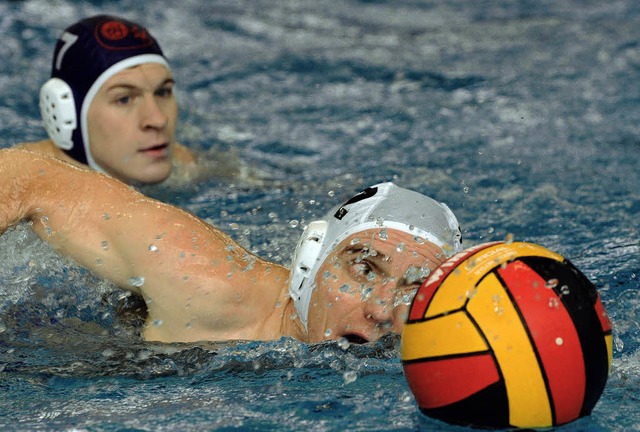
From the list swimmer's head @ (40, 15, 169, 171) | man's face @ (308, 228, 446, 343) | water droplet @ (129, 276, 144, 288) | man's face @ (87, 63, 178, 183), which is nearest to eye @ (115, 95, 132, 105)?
man's face @ (87, 63, 178, 183)

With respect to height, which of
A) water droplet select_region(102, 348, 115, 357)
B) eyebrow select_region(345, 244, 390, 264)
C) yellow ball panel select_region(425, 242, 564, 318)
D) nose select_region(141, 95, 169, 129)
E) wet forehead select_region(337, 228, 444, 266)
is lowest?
water droplet select_region(102, 348, 115, 357)

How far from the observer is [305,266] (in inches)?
107

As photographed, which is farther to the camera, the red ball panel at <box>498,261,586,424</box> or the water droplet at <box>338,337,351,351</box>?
the water droplet at <box>338,337,351,351</box>

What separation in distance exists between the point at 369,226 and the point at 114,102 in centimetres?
234

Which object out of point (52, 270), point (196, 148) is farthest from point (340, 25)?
point (52, 270)

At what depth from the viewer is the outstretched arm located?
2740mm

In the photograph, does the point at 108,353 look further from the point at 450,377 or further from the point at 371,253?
the point at 450,377

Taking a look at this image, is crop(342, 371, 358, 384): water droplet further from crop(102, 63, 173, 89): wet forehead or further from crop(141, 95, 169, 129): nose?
crop(102, 63, 173, 89): wet forehead

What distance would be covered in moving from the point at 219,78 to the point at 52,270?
3.63m

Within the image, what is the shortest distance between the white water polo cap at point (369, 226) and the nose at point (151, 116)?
1.99m

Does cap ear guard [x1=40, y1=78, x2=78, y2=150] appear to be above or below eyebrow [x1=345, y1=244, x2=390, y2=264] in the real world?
below

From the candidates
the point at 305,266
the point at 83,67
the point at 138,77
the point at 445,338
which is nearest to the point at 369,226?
the point at 305,266

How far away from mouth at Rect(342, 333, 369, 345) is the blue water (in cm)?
5

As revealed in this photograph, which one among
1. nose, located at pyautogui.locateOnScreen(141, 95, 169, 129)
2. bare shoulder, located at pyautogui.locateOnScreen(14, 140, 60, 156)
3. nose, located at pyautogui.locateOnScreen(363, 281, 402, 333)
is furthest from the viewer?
bare shoulder, located at pyautogui.locateOnScreen(14, 140, 60, 156)
